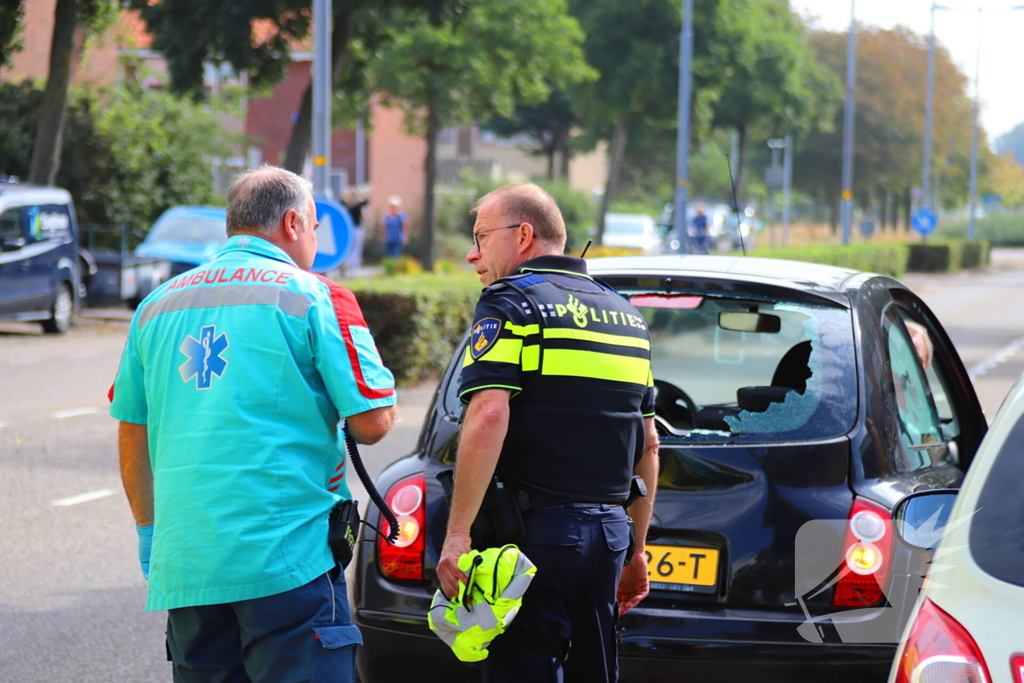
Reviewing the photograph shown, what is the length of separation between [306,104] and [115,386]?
63.1 ft

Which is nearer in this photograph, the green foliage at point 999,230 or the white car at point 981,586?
the white car at point 981,586

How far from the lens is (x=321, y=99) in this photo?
43.8 ft

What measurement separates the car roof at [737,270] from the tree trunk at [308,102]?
16762 millimetres

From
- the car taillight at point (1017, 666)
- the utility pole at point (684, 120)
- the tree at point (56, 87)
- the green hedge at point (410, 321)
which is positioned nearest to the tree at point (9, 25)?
the tree at point (56, 87)

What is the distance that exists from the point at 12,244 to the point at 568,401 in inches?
617

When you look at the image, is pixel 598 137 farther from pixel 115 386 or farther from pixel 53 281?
pixel 115 386

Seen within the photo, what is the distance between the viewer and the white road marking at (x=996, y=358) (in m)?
15.3

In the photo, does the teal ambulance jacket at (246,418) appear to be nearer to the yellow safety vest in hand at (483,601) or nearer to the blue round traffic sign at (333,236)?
the yellow safety vest in hand at (483,601)

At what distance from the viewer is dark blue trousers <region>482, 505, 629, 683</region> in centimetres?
287

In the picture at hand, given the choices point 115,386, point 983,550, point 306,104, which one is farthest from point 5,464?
point 306,104

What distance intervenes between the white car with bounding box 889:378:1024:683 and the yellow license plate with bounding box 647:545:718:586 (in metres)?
1.39

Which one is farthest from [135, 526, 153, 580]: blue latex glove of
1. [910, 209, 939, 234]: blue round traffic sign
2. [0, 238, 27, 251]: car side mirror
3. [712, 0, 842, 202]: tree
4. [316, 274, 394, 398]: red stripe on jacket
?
[910, 209, 939, 234]: blue round traffic sign

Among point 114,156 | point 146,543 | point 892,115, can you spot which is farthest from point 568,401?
point 892,115

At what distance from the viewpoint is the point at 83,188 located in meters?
25.3
